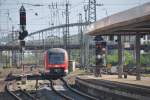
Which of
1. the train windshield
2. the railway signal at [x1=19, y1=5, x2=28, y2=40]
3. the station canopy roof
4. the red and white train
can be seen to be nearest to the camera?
the station canopy roof

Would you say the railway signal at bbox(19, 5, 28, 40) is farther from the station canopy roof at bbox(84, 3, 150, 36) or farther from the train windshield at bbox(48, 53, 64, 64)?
the train windshield at bbox(48, 53, 64, 64)

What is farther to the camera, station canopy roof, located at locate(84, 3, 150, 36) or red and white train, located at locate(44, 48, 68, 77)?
red and white train, located at locate(44, 48, 68, 77)

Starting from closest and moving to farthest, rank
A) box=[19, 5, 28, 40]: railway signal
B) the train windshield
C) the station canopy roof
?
the station canopy roof → box=[19, 5, 28, 40]: railway signal → the train windshield

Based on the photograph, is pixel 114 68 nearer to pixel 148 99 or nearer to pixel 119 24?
pixel 119 24

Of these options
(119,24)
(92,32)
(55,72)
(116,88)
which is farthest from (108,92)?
(55,72)

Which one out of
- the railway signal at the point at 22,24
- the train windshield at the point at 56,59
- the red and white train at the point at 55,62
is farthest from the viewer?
the train windshield at the point at 56,59

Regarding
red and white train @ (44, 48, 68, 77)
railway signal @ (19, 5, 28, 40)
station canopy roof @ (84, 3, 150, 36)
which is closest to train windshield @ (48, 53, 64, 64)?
red and white train @ (44, 48, 68, 77)

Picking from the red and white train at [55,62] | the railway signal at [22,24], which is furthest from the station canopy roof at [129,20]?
the red and white train at [55,62]

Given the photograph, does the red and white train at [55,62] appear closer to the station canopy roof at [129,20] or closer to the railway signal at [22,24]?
the station canopy roof at [129,20]

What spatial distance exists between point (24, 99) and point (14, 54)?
97.0m

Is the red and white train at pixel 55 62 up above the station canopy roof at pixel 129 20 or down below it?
below

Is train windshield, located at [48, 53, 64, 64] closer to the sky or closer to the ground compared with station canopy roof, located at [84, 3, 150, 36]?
closer to the ground

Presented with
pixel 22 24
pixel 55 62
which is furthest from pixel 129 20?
pixel 55 62

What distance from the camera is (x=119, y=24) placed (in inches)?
1107
